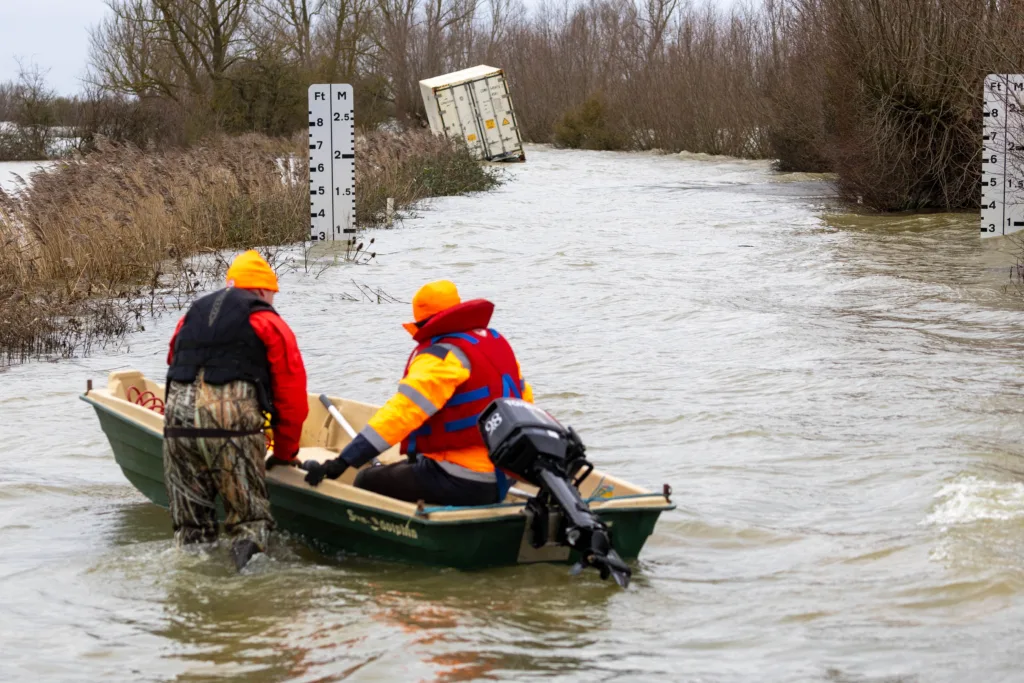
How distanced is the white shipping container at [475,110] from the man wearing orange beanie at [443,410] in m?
30.7

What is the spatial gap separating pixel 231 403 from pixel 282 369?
11.6 inches

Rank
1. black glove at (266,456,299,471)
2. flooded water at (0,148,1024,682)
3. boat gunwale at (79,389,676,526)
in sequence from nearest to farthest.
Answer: flooded water at (0,148,1024,682) < boat gunwale at (79,389,676,526) < black glove at (266,456,299,471)

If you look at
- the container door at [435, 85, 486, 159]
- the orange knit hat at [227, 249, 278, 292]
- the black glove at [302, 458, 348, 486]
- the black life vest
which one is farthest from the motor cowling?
the container door at [435, 85, 486, 159]

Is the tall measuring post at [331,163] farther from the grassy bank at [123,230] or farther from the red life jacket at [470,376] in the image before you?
the red life jacket at [470,376]

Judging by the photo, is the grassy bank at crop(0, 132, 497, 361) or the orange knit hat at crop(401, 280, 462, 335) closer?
the orange knit hat at crop(401, 280, 462, 335)

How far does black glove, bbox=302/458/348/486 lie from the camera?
251 inches

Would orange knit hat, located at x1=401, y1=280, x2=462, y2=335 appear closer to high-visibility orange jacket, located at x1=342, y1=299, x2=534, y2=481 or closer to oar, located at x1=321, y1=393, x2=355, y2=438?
high-visibility orange jacket, located at x1=342, y1=299, x2=534, y2=481

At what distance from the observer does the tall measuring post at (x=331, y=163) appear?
1869cm

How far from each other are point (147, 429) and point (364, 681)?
2.46 meters

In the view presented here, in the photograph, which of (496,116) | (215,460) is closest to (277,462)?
(215,460)

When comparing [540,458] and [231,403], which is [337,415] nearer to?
[231,403]

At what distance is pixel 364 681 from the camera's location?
17.3 feet

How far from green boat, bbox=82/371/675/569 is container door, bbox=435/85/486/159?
99.6ft

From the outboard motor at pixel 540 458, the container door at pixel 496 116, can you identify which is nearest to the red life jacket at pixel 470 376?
the outboard motor at pixel 540 458
